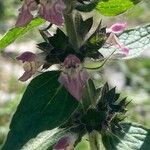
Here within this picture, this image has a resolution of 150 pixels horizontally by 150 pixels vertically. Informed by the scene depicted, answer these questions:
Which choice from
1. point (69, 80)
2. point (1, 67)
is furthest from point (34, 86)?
point (1, 67)

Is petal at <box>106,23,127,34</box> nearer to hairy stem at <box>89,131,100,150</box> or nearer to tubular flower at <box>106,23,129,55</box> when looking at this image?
tubular flower at <box>106,23,129,55</box>

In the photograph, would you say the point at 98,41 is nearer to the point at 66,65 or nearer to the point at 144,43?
the point at 66,65

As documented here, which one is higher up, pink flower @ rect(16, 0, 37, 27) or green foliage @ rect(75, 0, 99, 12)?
pink flower @ rect(16, 0, 37, 27)

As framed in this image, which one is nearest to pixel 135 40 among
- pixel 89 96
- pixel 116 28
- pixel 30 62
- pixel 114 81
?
pixel 116 28

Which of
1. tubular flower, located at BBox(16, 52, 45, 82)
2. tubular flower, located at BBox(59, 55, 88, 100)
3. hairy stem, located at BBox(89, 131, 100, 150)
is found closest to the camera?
tubular flower, located at BBox(59, 55, 88, 100)

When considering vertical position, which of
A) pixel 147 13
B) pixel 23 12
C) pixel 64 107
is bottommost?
pixel 147 13

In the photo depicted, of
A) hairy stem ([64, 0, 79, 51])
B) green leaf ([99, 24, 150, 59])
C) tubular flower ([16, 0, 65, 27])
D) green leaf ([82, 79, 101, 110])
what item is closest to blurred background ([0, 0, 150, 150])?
green leaf ([99, 24, 150, 59])

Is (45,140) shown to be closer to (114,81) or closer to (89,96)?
(89,96)
